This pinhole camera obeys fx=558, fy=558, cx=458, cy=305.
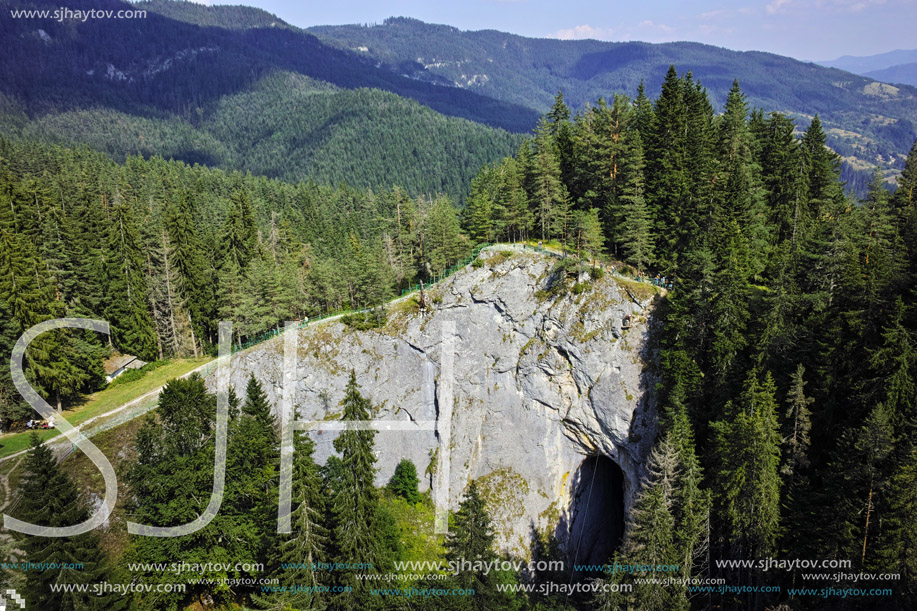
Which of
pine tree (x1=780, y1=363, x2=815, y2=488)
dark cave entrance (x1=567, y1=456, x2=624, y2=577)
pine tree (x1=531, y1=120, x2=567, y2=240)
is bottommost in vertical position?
dark cave entrance (x1=567, y1=456, x2=624, y2=577)

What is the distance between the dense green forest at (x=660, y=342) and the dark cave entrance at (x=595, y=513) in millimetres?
5383

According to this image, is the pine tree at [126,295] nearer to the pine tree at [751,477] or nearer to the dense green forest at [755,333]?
the dense green forest at [755,333]

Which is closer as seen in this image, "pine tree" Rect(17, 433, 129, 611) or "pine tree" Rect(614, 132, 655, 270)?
"pine tree" Rect(17, 433, 129, 611)

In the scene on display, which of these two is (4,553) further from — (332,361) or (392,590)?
(332,361)

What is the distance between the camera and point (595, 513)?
48125mm

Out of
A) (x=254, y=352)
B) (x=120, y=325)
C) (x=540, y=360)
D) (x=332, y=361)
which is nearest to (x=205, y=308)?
(x=120, y=325)

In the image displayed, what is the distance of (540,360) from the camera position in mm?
45594

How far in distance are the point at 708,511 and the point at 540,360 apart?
16888 mm

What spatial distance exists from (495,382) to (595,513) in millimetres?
14307

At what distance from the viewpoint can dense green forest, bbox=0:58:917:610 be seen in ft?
99.5

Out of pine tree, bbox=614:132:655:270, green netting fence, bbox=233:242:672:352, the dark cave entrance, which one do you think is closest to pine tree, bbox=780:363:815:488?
pine tree, bbox=614:132:655:270

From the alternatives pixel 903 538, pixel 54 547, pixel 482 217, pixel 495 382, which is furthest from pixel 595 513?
pixel 54 547

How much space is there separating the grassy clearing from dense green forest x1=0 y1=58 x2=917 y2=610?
2.06 metres

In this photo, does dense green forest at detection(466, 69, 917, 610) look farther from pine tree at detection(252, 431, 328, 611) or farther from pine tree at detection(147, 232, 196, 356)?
pine tree at detection(147, 232, 196, 356)
